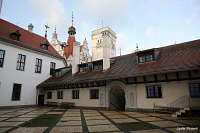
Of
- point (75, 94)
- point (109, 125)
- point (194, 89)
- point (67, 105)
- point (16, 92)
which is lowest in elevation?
point (67, 105)

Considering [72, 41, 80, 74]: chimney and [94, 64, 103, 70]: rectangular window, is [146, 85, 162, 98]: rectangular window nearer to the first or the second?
[94, 64, 103, 70]: rectangular window

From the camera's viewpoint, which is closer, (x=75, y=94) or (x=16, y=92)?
(x=75, y=94)

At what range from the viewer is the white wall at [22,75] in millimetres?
18172

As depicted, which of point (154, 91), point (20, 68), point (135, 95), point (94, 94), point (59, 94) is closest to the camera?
point (154, 91)

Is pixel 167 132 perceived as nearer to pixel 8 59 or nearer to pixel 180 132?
pixel 180 132

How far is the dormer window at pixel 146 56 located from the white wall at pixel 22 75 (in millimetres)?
17343

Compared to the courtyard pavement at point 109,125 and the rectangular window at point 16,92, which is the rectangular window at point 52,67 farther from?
the courtyard pavement at point 109,125

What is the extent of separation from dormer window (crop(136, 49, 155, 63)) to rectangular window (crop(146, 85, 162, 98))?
133 inches

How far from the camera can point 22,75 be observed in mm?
20375

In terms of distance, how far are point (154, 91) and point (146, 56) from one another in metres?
4.41

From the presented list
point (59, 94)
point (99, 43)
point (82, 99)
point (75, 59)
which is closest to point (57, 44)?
point (99, 43)

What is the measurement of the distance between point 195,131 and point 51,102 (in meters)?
19.7

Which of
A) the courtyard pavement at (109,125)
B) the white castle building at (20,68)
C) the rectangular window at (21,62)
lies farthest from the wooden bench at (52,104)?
the courtyard pavement at (109,125)

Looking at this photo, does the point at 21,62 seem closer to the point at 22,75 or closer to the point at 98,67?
the point at 22,75
